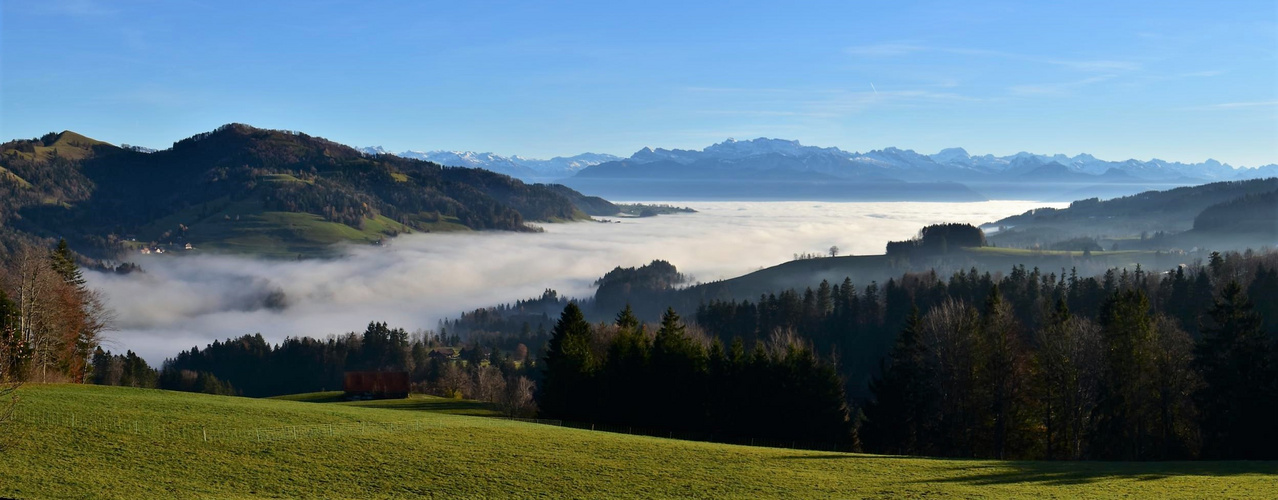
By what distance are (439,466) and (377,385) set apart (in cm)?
5364

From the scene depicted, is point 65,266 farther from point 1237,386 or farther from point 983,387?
point 1237,386

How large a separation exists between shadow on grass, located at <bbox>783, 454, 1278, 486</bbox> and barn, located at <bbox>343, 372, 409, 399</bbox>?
5123 centimetres

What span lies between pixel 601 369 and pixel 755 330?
69.1 meters

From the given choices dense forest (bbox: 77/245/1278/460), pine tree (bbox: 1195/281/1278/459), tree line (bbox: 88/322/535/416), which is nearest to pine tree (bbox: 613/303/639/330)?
dense forest (bbox: 77/245/1278/460)

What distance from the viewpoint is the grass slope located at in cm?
2959

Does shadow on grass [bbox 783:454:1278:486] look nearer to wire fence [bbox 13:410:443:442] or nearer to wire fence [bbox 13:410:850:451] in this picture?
wire fence [bbox 13:410:850:451]

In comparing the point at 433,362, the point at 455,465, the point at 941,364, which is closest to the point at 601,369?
the point at 941,364

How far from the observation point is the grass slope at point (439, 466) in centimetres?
2959

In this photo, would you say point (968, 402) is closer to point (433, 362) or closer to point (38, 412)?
point (38, 412)

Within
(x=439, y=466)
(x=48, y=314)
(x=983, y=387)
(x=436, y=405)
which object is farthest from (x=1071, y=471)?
(x=48, y=314)

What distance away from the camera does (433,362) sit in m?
149

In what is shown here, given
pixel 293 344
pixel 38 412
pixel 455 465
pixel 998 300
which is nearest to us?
pixel 455 465

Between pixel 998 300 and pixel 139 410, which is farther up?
pixel 998 300

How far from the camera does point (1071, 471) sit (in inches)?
1490
